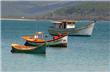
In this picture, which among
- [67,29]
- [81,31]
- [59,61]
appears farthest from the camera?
[81,31]

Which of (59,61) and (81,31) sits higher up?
(59,61)

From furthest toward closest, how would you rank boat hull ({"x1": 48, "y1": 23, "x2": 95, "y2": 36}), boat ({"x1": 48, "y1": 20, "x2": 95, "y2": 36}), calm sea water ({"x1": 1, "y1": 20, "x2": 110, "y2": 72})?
boat hull ({"x1": 48, "y1": 23, "x2": 95, "y2": 36})
boat ({"x1": 48, "y1": 20, "x2": 95, "y2": 36})
calm sea water ({"x1": 1, "y1": 20, "x2": 110, "y2": 72})

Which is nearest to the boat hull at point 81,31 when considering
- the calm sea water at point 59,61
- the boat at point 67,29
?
the boat at point 67,29

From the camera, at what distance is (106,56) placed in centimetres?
3944

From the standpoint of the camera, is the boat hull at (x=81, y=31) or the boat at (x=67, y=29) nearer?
the boat at (x=67, y=29)

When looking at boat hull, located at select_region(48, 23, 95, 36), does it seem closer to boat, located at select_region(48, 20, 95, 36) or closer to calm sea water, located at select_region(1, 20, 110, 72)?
boat, located at select_region(48, 20, 95, 36)

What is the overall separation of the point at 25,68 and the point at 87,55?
9.43 metres

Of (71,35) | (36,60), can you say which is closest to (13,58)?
(36,60)

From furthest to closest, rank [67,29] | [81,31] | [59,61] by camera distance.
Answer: [81,31], [67,29], [59,61]

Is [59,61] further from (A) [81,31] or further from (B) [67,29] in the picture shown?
(A) [81,31]

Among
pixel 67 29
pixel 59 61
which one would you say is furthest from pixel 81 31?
pixel 59 61

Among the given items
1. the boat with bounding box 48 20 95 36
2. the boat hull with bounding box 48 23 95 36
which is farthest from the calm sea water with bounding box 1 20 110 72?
the boat hull with bounding box 48 23 95 36

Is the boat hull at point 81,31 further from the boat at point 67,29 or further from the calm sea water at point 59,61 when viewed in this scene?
the calm sea water at point 59,61

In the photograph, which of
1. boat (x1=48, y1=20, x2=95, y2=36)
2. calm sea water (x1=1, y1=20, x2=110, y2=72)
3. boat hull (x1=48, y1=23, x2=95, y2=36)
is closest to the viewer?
calm sea water (x1=1, y1=20, x2=110, y2=72)
